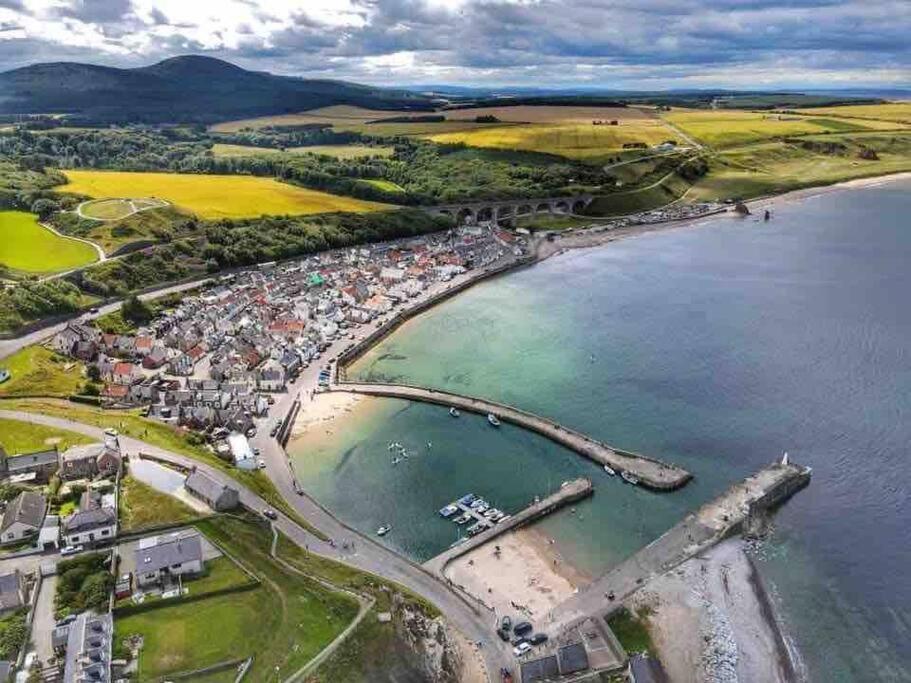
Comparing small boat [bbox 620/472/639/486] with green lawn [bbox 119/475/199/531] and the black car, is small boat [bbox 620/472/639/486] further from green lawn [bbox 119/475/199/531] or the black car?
green lawn [bbox 119/475/199/531]

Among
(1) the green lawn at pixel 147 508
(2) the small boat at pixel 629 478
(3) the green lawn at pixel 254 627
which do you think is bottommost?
(2) the small boat at pixel 629 478

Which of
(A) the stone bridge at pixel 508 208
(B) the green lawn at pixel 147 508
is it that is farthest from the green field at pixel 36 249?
(A) the stone bridge at pixel 508 208

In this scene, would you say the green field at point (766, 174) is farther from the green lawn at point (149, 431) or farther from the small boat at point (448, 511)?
the green lawn at point (149, 431)

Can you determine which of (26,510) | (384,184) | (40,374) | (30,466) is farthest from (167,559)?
(384,184)

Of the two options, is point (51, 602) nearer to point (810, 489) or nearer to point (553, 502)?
point (553, 502)

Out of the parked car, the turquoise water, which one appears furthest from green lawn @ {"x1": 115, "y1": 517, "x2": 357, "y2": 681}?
the turquoise water
